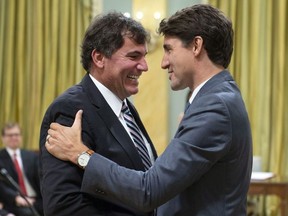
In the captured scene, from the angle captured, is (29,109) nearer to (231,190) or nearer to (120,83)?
(120,83)

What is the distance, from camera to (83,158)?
207 cm

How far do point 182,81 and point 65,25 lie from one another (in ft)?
17.8

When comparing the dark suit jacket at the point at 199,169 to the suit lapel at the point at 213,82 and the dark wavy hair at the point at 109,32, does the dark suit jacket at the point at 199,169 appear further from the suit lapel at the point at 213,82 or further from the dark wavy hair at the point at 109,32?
the dark wavy hair at the point at 109,32

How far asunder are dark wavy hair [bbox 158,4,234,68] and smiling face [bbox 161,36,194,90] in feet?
0.08

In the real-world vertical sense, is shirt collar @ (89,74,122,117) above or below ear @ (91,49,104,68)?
below

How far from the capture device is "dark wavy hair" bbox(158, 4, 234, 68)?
2.07 m

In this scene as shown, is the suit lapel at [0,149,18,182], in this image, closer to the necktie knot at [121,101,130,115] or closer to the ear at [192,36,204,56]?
the necktie knot at [121,101,130,115]

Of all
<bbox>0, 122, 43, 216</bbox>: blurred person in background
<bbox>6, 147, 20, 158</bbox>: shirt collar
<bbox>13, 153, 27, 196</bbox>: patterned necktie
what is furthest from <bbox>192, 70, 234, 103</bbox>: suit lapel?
<bbox>6, 147, 20, 158</bbox>: shirt collar

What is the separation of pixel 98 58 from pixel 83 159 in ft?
1.49

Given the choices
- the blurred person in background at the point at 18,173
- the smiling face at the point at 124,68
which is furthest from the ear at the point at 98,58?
the blurred person in background at the point at 18,173

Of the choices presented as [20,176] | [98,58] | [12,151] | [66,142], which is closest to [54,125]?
[66,142]

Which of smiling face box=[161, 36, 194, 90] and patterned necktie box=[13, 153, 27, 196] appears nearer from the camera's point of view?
smiling face box=[161, 36, 194, 90]

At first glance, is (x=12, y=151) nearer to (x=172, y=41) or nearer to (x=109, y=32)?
(x=109, y=32)

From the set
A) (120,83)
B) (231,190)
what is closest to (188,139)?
(231,190)
